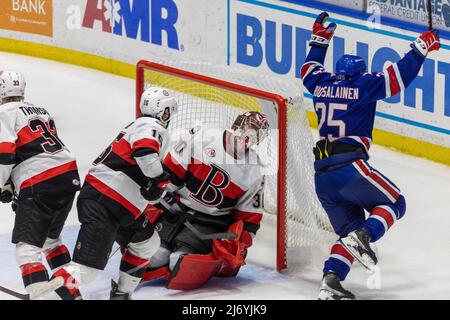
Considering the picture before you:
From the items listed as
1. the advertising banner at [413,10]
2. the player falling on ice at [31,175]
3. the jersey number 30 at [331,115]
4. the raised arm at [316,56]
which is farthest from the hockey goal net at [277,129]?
the advertising banner at [413,10]

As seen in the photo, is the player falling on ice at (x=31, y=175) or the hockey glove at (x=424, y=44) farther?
the hockey glove at (x=424, y=44)

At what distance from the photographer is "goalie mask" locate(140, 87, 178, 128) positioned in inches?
229

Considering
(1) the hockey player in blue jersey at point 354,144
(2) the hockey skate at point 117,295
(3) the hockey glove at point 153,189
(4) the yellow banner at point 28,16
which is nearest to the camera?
(3) the hockey glove at point 153,189

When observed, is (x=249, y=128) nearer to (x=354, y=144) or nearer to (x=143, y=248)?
(x=354, y=144)

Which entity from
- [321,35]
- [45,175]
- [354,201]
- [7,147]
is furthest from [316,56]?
[7,147]

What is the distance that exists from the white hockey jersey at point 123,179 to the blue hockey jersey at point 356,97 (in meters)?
0.90

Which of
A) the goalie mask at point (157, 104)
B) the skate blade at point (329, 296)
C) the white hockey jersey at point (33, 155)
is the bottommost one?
the skate blade at point (329, 296)

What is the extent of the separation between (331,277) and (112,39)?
478 cm

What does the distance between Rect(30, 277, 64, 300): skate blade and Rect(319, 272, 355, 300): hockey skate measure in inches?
46.6

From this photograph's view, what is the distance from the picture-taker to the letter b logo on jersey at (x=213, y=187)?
6254 millimetres

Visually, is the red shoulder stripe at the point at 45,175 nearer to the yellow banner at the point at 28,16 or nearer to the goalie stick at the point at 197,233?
the goalie stick at the point at 197,233

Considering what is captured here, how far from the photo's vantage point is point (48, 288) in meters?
5.71

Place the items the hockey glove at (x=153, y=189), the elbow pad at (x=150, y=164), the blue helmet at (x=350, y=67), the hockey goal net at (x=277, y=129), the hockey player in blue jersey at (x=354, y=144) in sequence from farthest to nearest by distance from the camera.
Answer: the hockey goal net at (x=277, y=129) < the blue helmet at (x=350, y=67) < the hockey player in blue jersey at (x=354, y=144) < the hockey glove at (x=153, y=189) < the elbow pad at (x=150, y=164)

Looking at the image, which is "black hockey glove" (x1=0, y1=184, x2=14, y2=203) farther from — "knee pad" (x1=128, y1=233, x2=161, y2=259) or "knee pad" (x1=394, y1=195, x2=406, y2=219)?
"knee pad" (x1=394, y1=195, x2=406, y2=219)
